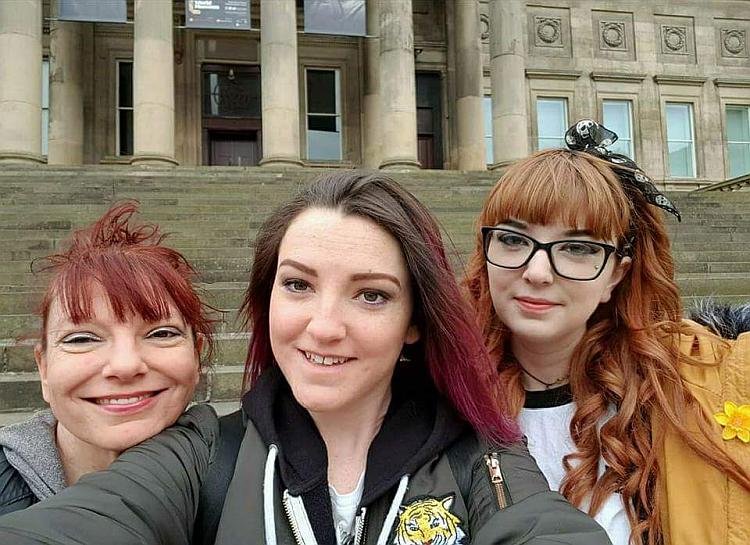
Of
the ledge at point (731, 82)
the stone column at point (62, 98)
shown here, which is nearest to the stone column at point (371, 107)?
the stone column at point (62, 98)

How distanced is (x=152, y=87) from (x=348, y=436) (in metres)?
14.4

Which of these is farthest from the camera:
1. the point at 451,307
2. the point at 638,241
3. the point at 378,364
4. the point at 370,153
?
the point at 370,153

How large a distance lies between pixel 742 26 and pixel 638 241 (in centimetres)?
2652

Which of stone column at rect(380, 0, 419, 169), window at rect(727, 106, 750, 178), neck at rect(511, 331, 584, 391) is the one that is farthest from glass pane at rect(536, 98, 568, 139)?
neck at rect(511, 331, 584, 391)

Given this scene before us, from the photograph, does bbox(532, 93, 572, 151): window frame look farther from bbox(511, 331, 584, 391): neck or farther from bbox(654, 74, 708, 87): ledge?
bbox(511, 331, 584, 391): neck

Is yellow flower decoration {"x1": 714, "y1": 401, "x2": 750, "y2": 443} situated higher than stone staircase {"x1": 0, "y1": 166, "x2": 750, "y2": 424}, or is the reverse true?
stone staircase {"x1": 0, "y1": 166, "x2": 750, "y2": 424}

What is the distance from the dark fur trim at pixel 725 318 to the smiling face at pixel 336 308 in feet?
4.24

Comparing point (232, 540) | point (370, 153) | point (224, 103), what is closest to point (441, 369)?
point (232, 540)

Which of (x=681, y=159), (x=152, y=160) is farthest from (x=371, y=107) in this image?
(x=681, y=159)

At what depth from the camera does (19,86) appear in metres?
13.7

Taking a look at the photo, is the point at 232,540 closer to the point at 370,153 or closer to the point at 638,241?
the point at 638,241

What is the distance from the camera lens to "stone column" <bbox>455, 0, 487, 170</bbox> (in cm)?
1859

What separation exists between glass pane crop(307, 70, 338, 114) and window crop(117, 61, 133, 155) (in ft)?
18.2

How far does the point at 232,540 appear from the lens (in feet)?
4.41
